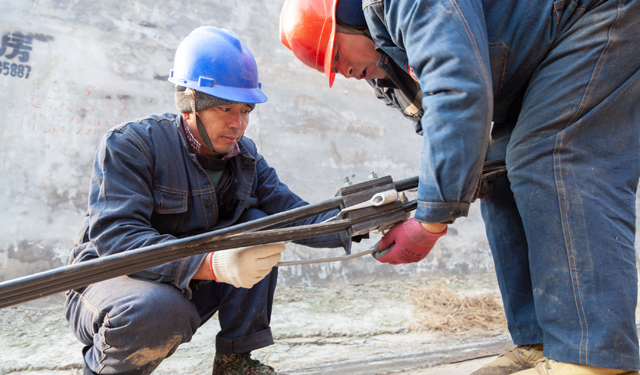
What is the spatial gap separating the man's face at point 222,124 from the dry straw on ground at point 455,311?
1.96 metres

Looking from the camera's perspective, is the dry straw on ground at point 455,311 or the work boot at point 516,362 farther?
the dry straw on ground at point 455,311

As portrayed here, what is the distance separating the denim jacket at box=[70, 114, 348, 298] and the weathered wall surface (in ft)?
5.47

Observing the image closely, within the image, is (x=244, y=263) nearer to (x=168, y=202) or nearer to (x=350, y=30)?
(x=168, y=202)

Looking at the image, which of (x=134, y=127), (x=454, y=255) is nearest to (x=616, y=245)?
(x=134, y=127)

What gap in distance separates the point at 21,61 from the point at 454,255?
159 inches

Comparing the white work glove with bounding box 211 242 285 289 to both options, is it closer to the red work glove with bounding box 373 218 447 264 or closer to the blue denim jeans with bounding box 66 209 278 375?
the blue denim jeans with bounding box 66 209 278 375

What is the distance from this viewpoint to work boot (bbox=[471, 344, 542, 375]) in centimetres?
156

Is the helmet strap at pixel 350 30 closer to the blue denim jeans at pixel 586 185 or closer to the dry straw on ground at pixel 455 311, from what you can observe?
the blue denim jeans at pixel 586 185

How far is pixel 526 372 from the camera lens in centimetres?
135

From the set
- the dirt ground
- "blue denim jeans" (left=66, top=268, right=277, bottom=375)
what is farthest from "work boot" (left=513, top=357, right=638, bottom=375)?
"blue denim jeans" (left=66, top=268, right=277, bottom=375)

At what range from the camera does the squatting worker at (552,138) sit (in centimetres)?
113

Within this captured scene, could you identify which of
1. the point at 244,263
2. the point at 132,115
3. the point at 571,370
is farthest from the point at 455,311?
the point at 132,115

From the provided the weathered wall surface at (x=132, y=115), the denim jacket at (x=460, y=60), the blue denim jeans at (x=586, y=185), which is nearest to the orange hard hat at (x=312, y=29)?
the denim jacket at (x=460, y=60)

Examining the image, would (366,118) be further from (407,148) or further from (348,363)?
(348,363)
